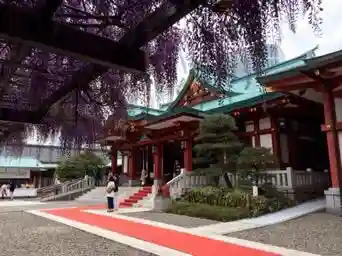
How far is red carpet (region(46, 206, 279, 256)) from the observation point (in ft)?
22.7

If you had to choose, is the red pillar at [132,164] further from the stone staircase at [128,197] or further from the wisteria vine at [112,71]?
the wisteria vine at [112,71]

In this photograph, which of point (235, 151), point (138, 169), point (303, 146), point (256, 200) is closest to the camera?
point (256, 200)

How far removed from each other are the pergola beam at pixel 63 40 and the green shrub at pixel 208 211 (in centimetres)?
1025

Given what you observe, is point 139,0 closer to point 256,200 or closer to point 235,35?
point 235,35

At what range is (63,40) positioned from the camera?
1421 millimetres

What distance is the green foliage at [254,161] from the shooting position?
12.0m

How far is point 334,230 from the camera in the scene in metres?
8.52

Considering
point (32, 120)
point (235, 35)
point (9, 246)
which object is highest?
point (235, 35)

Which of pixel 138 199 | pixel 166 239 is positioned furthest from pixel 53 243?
pixel 138 199

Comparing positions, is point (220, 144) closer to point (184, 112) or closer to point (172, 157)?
point (184, 112)

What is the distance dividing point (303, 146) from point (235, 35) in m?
16.1

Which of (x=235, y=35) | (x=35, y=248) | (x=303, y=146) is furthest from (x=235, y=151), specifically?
(x=235, y=35)

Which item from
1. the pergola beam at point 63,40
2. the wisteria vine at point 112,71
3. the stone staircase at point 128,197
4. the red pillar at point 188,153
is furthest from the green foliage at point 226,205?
the pergola beam at point 63,40

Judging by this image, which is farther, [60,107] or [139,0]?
[60,107]
